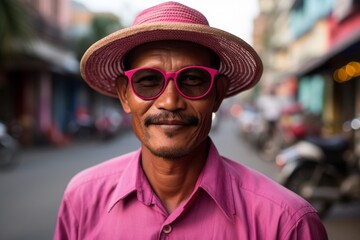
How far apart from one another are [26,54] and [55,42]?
222 inches

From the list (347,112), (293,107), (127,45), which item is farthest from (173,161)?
(347,112)

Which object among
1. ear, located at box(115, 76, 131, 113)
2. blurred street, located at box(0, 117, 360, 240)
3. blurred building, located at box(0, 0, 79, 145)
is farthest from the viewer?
blurred building, located at box(0, 0, 79, 145)

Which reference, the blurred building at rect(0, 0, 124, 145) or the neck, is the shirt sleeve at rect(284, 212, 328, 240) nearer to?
the neck

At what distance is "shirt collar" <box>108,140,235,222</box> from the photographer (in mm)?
1747

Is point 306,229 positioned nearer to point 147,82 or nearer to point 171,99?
point 171,99

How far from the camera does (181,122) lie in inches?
69.8

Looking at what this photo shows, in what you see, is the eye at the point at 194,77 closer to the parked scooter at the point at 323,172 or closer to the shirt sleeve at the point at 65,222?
the shirt sleeve at the point at 65,222

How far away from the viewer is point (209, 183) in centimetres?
180

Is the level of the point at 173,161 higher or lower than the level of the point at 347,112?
higher

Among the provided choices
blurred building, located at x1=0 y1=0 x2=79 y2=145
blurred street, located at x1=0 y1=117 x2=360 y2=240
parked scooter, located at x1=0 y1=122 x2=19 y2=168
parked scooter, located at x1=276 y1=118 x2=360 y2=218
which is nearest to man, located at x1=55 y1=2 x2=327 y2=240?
blurred street, located at x1=0 y1=117 x2=360 y2=240

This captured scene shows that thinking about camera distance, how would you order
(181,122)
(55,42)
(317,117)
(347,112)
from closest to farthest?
(181,122), (317,117), (347,112), (55,42)

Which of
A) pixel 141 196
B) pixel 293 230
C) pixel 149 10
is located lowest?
pixel 293 230

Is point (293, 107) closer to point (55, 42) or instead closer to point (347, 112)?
point (347, 112)

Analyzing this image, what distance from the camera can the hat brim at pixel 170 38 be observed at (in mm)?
1720
